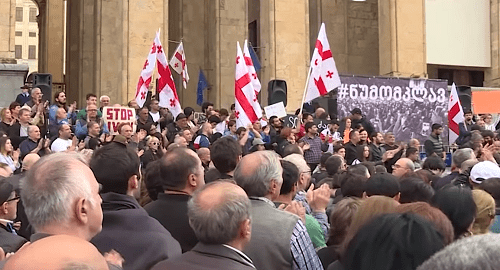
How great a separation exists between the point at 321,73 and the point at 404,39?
1028 cm

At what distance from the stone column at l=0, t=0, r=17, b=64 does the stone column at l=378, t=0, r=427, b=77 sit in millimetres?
12177

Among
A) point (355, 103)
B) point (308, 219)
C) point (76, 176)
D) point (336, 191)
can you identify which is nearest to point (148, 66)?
point (355, 103)

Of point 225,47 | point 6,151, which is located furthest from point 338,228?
point 225,47

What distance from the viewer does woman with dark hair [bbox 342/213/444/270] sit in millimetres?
3227

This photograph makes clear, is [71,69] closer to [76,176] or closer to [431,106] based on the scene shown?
[431,106]

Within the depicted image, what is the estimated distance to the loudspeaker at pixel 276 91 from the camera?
24.1 m

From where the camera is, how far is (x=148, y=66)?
63.1 ft

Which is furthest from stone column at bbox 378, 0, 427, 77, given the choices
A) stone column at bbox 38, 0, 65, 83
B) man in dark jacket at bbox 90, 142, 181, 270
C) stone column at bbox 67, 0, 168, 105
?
man in dark jacket at bbox 90, 142, 181, 270

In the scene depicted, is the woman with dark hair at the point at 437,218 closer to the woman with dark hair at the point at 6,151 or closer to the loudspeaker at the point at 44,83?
the woman with dark hair at the point at 6,151

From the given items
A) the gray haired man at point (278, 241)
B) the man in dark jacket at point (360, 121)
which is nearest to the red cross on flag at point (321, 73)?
the man in dark jacket at point (360, 121)

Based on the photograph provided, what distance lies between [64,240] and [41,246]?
64mm

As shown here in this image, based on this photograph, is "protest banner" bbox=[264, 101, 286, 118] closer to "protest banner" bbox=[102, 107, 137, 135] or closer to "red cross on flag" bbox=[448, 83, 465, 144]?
"red cross on flag" bbox=[448, 83, 465, 144]

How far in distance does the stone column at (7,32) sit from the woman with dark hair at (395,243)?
20.1m

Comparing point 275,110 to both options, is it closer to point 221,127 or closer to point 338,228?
point 221,127
